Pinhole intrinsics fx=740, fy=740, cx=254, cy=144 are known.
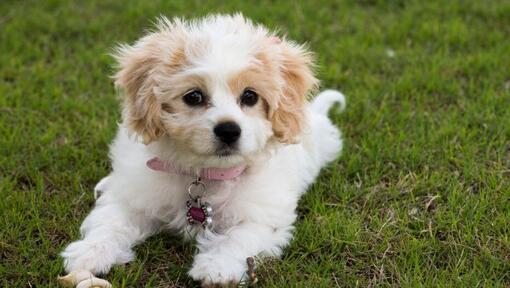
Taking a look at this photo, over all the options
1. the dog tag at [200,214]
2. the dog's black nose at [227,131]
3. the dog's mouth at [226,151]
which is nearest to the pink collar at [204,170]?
the dog tag at [200,214]

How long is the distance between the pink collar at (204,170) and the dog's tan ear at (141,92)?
0.76 feet

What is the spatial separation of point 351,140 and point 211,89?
1995 mm

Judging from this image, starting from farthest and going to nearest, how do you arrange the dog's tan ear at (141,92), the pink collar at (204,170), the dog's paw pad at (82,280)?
the pink collar at (204,170), the dog's tan ear at (141,92), the dog's paw pad at (82,280)

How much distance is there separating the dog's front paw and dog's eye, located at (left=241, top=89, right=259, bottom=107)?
2.66ft

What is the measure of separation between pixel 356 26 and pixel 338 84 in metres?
1.28

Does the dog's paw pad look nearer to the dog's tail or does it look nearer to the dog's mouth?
the dog's mouth

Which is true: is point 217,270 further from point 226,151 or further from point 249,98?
point 249,98

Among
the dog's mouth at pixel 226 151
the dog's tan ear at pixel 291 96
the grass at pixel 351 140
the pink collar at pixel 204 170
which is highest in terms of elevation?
the dog's tan ear at pixel 291 96

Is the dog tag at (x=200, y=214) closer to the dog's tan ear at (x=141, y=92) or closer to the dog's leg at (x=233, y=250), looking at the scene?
the dog's leg at (x=233, y=250)

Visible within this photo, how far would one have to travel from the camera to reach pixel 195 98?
3842mm

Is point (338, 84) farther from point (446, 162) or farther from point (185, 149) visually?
point (185, 149)

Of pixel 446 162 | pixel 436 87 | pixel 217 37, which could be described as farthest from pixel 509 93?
pixel 217 37

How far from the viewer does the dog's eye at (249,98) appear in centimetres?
389

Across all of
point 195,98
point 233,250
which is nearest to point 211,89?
point 195,98
